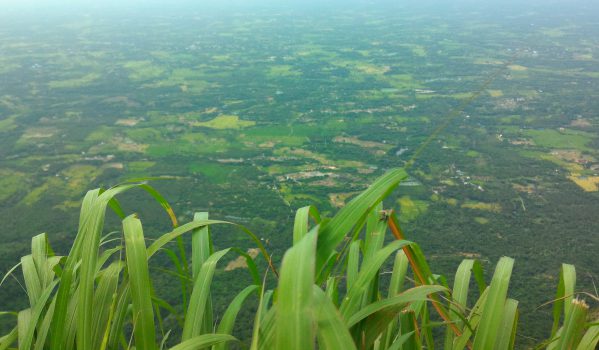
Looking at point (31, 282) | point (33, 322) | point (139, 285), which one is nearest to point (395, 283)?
point (139, 285)

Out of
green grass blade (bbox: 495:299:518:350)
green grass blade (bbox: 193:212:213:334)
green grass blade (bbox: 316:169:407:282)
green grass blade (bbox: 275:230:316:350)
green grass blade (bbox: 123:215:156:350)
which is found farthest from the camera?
green grass blade (bbox: 193:212:213:334)

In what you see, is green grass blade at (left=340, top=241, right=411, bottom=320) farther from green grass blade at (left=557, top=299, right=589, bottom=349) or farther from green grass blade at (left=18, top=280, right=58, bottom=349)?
green grass blade at (left=18, top=280, right=58, bottom=349)

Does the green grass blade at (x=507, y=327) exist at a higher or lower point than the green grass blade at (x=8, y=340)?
higher

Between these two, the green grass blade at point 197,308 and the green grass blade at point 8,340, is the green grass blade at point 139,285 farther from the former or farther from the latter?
the green grass blade at point 8,340

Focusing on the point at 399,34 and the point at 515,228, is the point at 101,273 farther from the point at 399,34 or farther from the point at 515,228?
the point at 399,34

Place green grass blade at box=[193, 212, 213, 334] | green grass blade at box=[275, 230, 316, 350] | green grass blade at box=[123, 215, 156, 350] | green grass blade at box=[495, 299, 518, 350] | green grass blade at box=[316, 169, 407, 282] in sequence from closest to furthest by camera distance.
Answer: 1. green grass blade at box=[275, 230, 316, 350]
2. green grass blade at box=[316, 169, 407, 282]
3. green grass blade at box=[123, 215, 156, 350]
4. green grass blade at box=[495, 299, 518, 350]
5. green grass blade at box=[193, 212, 213, 334]

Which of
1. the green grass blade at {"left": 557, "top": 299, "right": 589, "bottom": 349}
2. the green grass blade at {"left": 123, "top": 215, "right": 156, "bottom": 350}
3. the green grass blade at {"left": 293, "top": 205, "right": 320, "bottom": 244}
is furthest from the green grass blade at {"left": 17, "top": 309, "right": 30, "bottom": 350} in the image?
the green grass blade at {"left": 557, "top": 299, "right": 589, "bottom": 349}

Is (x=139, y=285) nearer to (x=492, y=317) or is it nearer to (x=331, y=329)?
(x=331, y=329)

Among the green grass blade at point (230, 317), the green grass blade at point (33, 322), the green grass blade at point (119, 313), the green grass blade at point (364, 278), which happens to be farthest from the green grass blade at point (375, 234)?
the green grass blade at point (33, 322)
